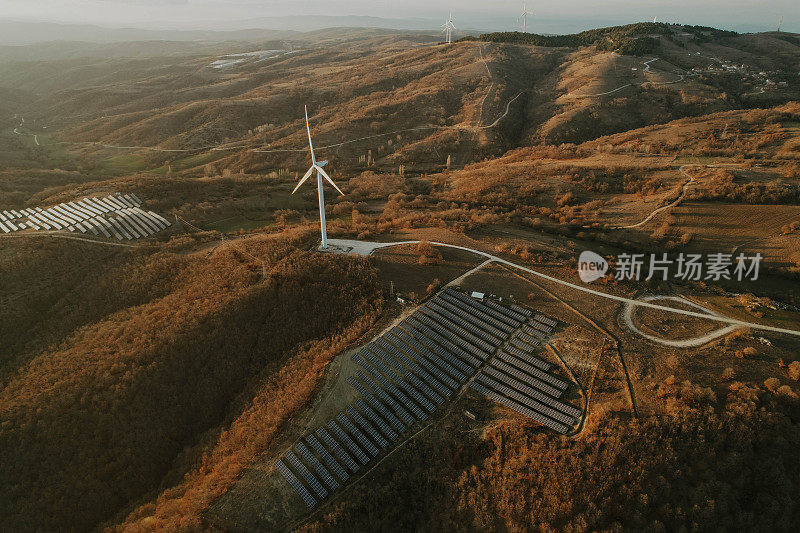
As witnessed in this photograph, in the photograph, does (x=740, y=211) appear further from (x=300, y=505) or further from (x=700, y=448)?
(x=300, y=505)

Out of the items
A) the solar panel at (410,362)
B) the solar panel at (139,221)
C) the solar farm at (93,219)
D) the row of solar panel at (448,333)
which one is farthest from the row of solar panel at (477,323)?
the solar farm at (93,219)

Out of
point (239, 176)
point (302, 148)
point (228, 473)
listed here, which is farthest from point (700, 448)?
point (302, 148)

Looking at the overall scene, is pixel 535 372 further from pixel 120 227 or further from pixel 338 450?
pixel 120 227

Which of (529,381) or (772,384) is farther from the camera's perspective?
(529,381)

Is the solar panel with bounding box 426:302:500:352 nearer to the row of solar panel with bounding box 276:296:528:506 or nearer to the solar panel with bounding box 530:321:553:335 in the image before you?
the row of solar panel with bounding box 276:296:528:506

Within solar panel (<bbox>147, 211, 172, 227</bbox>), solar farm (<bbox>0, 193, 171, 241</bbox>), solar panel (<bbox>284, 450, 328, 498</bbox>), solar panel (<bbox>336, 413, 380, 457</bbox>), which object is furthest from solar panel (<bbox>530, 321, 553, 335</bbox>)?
solar panel (<bbox>147, 211, 172, 227</bbox>)

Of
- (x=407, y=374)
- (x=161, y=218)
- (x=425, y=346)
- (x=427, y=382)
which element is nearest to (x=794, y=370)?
(x=427, y=382)

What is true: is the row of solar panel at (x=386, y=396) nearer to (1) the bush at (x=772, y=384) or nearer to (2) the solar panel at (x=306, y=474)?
(2) the solar panel at (x=306, y=474)
